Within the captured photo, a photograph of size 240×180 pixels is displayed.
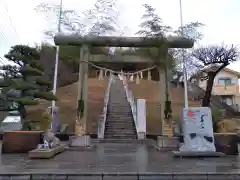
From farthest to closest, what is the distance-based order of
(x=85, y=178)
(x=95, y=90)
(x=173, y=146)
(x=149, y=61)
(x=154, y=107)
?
(x=95, y=90) → (x=154, y=107) → (x=149, y=61) → (x=173, y=146) → (x=85, y=178)

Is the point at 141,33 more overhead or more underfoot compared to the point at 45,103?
more overhead

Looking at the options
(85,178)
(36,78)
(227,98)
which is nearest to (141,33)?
(36,78)

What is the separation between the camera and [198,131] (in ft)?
29.2

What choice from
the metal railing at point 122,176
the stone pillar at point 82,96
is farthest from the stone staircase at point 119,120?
the metal railing at point 122,176

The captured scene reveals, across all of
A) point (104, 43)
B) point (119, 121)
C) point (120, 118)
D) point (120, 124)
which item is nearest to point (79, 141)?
point (104, 43)

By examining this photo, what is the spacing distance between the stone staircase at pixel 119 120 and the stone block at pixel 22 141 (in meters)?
6.95

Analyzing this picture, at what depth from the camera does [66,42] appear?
12391 mm

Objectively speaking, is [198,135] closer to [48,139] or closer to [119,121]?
[48,139]

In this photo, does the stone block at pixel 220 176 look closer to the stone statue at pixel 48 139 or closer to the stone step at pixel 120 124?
the stone statue at pixel 48 139

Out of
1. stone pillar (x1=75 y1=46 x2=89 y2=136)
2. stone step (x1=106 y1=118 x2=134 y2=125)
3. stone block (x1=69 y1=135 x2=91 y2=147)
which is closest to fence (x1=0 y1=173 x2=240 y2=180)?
stone block (x1=69 y1=135 x2=91 y2=147)

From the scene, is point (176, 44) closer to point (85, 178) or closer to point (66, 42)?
point (66, 42)

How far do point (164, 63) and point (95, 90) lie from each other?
55.8 ft

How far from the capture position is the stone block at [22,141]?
9.96 metres

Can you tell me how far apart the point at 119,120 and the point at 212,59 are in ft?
25.3
